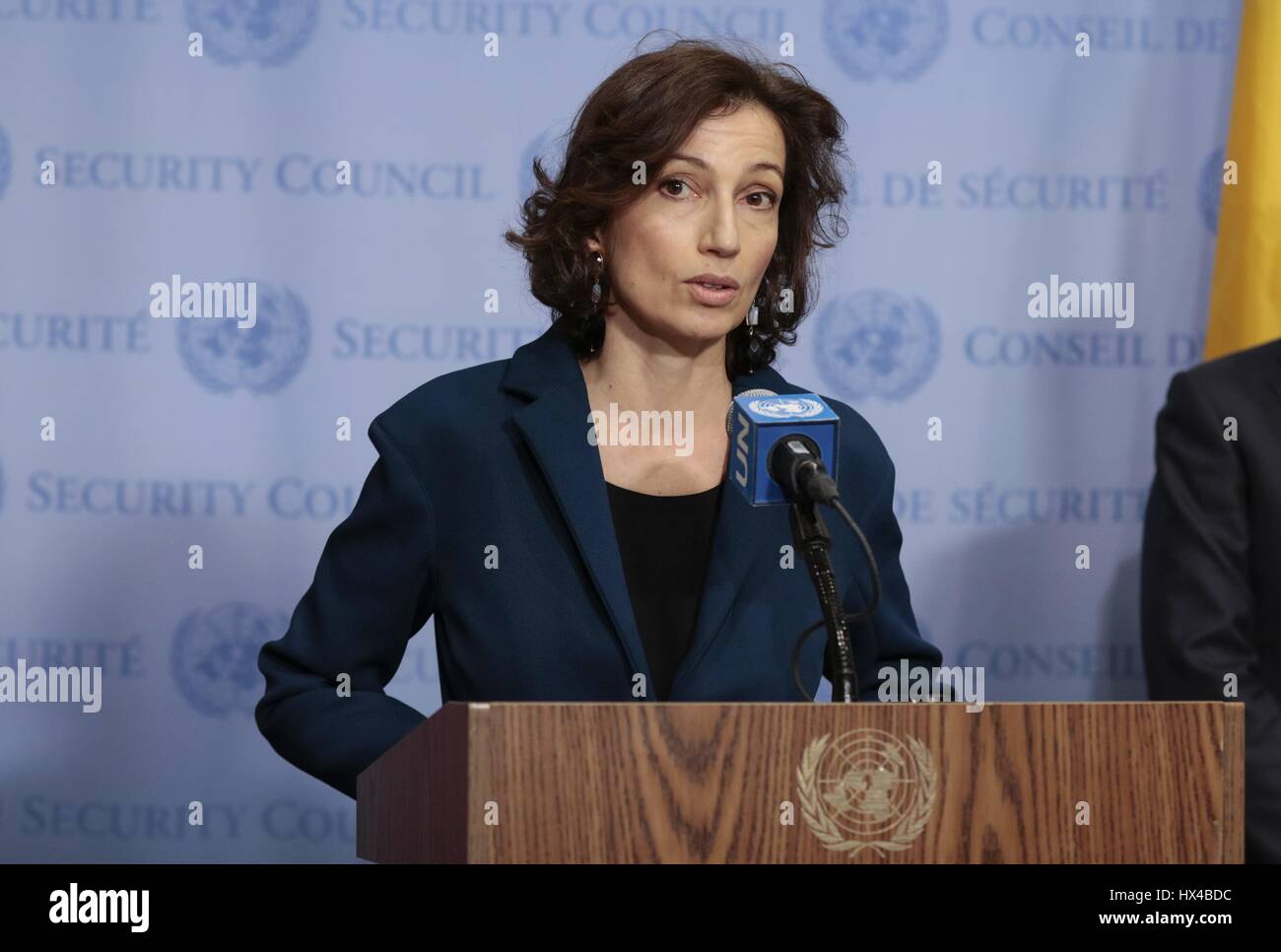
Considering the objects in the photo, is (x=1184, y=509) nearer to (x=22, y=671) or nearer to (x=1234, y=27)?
(x=1234, y=27)

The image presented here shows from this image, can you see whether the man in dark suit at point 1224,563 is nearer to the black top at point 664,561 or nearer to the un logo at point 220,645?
the black top at point 664,561

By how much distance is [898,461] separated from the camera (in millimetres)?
2977

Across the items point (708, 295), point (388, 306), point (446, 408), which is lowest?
point (446, 408)

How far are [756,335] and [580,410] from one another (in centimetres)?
38

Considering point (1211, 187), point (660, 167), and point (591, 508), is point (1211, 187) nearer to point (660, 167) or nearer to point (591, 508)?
point (660, 167)

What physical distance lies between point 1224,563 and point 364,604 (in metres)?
1.31

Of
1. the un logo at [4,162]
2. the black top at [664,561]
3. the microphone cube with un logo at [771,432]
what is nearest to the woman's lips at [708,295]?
the black top at [664,561]

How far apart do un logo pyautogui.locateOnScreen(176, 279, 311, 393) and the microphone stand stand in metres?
1.64

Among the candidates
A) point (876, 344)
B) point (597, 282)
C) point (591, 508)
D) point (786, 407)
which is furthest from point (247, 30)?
point (786, 407)

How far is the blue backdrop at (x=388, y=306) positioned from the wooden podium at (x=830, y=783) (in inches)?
69.0

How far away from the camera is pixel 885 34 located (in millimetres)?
3018

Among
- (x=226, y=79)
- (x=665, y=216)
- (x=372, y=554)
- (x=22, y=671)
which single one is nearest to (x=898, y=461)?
(x=665, y=216)

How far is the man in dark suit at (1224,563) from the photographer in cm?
233

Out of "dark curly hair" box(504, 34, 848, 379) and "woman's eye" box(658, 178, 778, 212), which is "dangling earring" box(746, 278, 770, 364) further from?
"woman's eye" box(658, 178, 778, 212)
